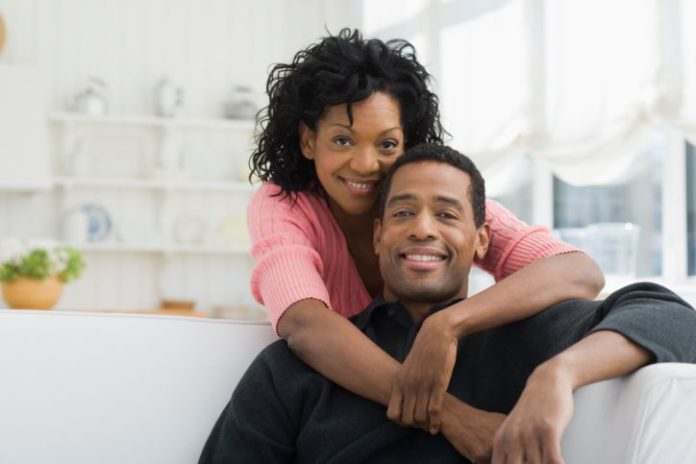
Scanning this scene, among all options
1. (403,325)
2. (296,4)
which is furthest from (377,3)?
(403,325)

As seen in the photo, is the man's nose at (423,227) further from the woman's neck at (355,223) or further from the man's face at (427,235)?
the woman's neck at (355,223)

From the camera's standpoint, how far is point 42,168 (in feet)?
20.0


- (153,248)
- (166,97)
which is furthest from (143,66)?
(153,248)

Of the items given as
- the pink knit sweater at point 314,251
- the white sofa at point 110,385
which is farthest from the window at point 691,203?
the white sofa at point 110,385

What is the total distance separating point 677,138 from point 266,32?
3.31 m

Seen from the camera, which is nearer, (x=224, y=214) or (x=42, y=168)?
(x=42, y=168)

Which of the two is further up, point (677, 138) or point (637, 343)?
point (677, 138)

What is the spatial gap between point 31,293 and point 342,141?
2.83 m

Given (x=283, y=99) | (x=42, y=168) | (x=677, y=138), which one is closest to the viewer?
(x=283, y=99)

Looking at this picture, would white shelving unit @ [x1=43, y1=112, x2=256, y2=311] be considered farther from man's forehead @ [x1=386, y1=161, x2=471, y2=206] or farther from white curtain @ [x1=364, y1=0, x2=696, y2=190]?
man's forehead @ [x1=386, y1=161, x2=471, y2=206]

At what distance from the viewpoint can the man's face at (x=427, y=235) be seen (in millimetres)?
1734

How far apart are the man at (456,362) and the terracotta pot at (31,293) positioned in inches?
115

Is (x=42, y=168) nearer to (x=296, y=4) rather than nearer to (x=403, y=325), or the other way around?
(x=296, y=4)

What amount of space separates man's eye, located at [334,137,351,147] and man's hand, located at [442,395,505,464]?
25.5 inches
